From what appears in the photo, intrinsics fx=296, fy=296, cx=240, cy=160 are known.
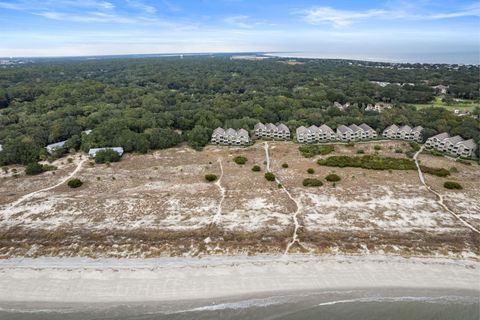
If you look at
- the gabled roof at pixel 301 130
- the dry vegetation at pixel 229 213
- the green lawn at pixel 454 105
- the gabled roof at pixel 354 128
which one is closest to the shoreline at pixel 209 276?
the dry vegetation at pixel 229 213

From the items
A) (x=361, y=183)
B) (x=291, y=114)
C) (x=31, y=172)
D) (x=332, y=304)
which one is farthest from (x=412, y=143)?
(x=31, y=172)

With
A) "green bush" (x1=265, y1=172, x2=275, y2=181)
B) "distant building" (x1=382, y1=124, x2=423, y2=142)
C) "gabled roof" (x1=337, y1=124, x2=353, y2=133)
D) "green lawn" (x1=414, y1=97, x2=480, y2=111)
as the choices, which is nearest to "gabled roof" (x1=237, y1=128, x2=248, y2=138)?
"green bush" (x1=265, y1=172, x2=275, y2=181)

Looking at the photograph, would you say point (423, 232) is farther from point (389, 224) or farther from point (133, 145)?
point (133, 145)

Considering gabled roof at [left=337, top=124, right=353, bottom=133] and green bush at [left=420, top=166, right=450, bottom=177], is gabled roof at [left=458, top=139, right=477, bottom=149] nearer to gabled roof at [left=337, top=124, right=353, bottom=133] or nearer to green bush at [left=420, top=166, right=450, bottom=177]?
green bush at [left=420, top=166, right=450, bottom=177]

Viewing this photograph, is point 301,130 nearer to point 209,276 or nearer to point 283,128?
point 283,128

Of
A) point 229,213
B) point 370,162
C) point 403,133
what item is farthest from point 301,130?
point 229,213
